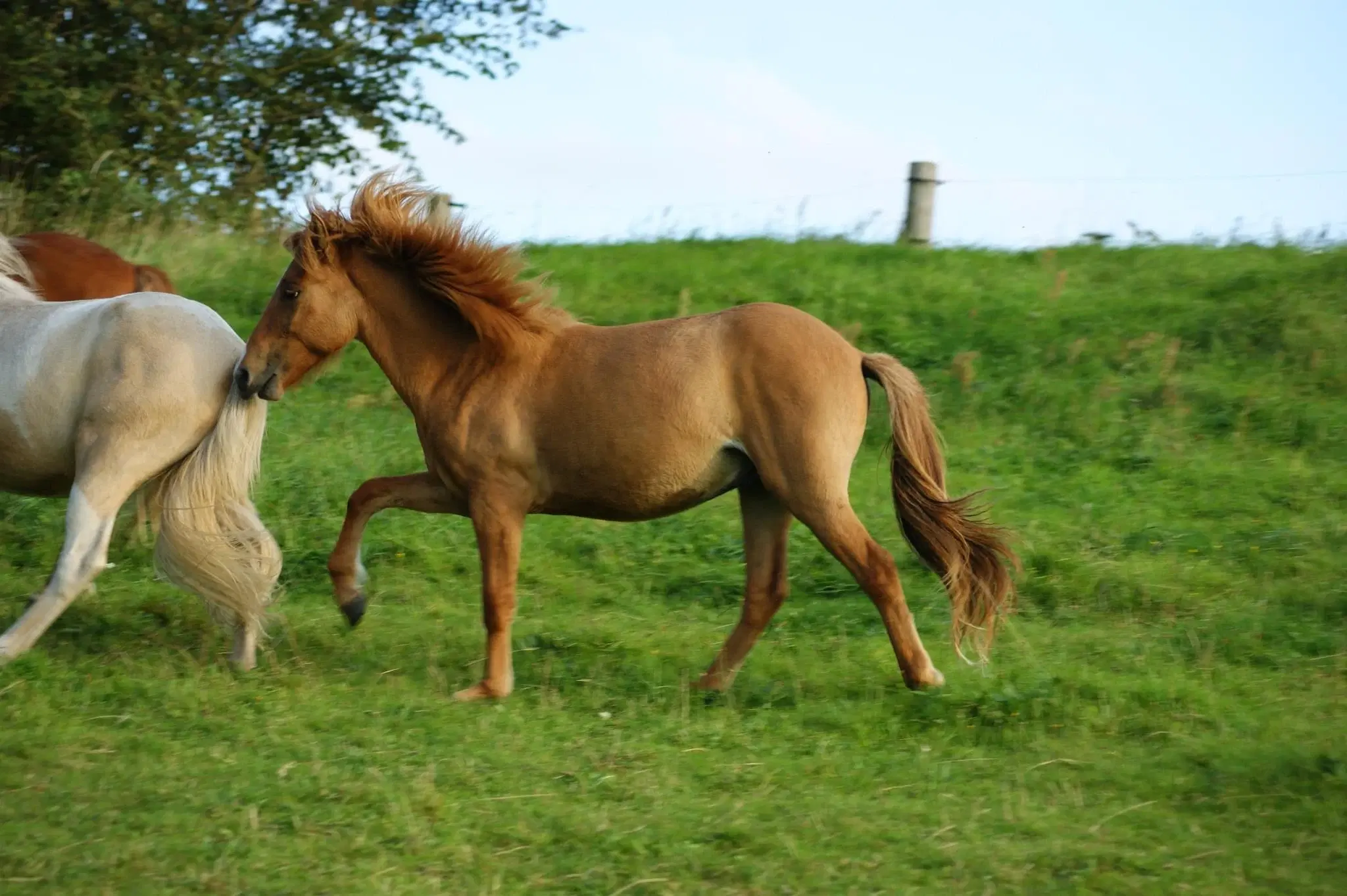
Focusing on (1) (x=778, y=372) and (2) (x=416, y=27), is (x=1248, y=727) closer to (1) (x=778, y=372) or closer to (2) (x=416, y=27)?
(1) (x=778, y=372)

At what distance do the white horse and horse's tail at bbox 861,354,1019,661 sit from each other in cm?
251

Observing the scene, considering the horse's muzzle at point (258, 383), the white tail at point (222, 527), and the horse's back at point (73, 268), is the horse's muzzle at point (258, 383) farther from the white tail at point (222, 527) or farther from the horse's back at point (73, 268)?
the horse's back at point (73, 268)

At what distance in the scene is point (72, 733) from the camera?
4594mm

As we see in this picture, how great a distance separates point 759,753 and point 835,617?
5.80 feet

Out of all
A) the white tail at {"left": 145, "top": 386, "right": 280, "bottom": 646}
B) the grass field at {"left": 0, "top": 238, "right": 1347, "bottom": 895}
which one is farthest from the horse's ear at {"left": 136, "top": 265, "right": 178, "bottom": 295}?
the white tail at {"left": 145, "top": 386, "right": 280, "bottom": 646}

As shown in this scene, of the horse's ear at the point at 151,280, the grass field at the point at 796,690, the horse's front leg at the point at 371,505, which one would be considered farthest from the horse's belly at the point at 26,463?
the horse's ear at the point at 151,280

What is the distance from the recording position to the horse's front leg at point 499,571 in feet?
17.3

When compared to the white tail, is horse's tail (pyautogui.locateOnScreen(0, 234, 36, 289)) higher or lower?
higher

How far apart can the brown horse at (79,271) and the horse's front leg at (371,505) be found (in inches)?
108

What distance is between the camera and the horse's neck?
5496 mm

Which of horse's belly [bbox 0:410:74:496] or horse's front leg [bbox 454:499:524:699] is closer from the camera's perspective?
horse's front leg [bbox 454:499:524:699]

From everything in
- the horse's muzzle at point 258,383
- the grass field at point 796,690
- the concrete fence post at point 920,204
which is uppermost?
the concrete fence post at point 920,204

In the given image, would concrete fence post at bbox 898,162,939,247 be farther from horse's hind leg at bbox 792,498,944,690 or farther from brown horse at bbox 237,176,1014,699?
horse's hind leg at bbox 792,498,944,690

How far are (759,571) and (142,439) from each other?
246cm
